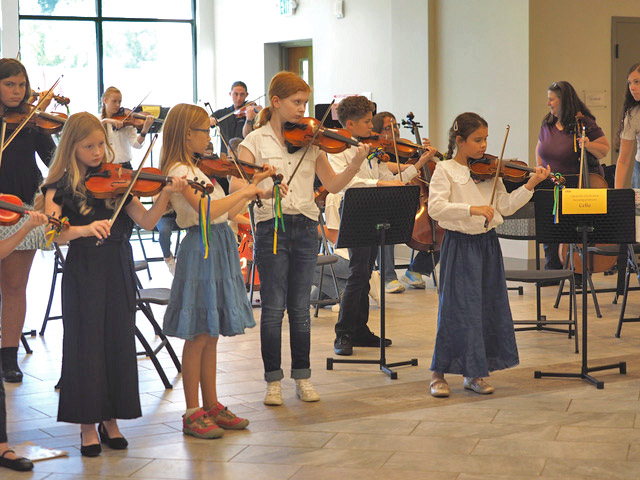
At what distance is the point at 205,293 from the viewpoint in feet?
11.1

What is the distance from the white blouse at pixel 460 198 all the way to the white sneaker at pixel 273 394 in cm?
98

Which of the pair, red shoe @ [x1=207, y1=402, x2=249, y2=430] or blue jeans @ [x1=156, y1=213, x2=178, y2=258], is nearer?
red shoe @ [x1=207, y1=402, x2=249, y2=430]

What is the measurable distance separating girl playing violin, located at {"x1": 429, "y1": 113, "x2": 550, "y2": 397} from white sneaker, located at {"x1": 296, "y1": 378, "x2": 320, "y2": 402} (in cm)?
52

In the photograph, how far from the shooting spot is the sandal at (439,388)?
3.89 meters

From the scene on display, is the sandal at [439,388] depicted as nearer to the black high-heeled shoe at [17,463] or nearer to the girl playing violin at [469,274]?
the girl playing violin at [469,274]

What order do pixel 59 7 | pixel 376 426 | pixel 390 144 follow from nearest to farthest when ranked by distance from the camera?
1. pixel 376 426
2. pixel 390 144
3. pixel 59 7

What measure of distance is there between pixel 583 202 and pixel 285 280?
4.40ft

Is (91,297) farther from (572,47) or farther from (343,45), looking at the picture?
(343,45)

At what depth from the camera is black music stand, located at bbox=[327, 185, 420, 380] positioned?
161 inches

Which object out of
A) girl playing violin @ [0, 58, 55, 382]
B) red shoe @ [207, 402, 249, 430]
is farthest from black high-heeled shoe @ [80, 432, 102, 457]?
girl playing violin @ [0, 58, 55, 382]

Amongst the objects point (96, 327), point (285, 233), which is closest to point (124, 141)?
point (285, 233)

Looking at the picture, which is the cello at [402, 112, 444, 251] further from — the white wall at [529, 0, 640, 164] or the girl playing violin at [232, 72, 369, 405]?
the girl playing violin at [232, 72, 369, 405]

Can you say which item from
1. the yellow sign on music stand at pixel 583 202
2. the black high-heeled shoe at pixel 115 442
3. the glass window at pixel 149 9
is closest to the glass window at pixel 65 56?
the glass window at pixel 149 9

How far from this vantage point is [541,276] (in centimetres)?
470
